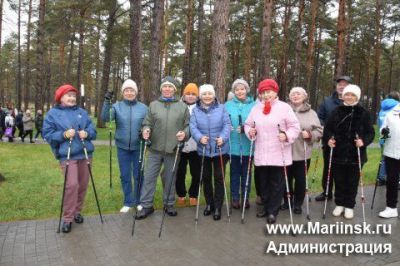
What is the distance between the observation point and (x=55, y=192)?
24.7 ft

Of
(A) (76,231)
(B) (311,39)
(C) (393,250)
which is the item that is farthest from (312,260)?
(B) (311,39)

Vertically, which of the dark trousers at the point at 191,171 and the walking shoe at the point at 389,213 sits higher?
the dark trousers at the point at 191,171

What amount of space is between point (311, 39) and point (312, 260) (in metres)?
22.4

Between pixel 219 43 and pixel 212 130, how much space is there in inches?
146

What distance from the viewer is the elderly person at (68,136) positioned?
529cm

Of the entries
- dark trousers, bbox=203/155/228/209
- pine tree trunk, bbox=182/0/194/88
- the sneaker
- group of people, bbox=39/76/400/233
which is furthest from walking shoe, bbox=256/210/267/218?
pine tree trunk, bbox=182/0/194/88

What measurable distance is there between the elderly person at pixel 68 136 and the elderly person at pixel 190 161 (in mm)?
A: 1740

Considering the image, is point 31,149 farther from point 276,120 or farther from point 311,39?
point 311,39

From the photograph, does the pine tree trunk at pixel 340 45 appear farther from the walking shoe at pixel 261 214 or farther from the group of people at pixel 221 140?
the walking shoe at pixel 261 214

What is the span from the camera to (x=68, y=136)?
5.21m

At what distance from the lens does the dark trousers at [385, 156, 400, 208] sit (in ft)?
19.6

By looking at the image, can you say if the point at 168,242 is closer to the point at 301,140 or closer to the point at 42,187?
the point at 301,140

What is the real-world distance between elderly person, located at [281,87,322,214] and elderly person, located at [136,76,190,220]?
1.80 meters

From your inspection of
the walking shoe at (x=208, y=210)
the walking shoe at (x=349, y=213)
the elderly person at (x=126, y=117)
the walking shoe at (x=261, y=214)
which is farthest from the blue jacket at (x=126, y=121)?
the walking shoe at (x=349, y=213)
